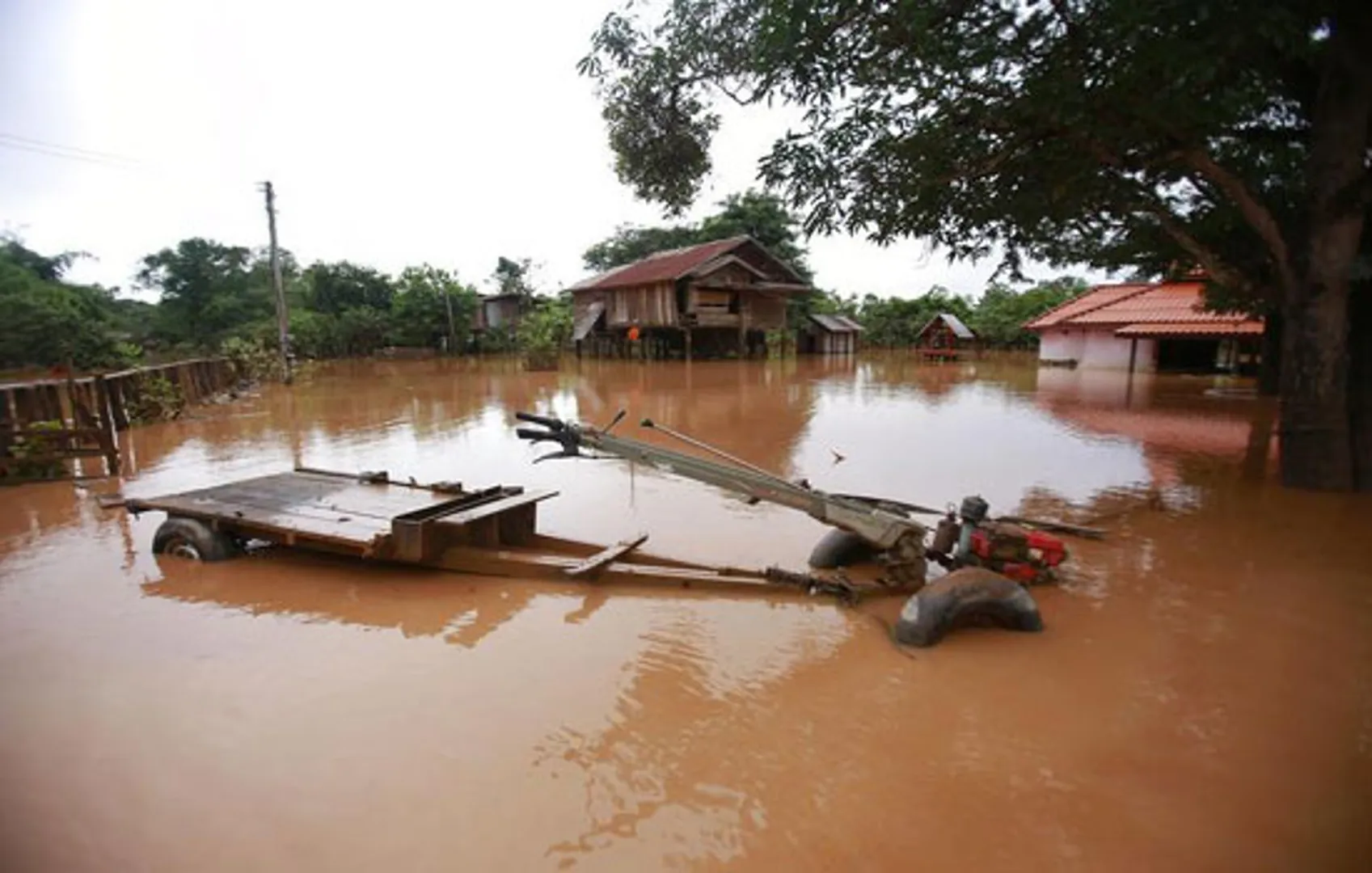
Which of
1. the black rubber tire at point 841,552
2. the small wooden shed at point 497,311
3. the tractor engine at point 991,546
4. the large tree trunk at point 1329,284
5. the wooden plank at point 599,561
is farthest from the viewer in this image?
the small wooden shed at point 497,311

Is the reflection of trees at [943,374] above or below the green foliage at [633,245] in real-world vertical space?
below

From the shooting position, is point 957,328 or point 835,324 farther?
point 835,324

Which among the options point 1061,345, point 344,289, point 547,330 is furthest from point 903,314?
point 344,289

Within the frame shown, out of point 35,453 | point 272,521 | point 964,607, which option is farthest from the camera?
point 35,453

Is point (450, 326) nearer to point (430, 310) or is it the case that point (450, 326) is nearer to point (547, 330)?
point (430, 310)

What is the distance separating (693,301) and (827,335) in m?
14.2

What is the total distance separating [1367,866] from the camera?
8.70 feet

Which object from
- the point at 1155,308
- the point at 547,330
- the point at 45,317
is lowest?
the point at 547,330

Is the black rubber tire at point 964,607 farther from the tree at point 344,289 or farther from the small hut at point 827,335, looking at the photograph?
the tree at point 344,289

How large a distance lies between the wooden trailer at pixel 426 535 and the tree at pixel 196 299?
36.6 meters

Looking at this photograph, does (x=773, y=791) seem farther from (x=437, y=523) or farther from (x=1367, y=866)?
(x=437, y=523)

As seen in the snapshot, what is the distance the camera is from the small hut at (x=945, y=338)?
4047 centimetres

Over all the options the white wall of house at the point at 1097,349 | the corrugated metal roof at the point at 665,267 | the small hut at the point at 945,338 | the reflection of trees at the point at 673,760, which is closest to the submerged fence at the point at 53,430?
A: the reflection of trees at the point at 673,760

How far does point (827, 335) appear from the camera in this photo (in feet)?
142
